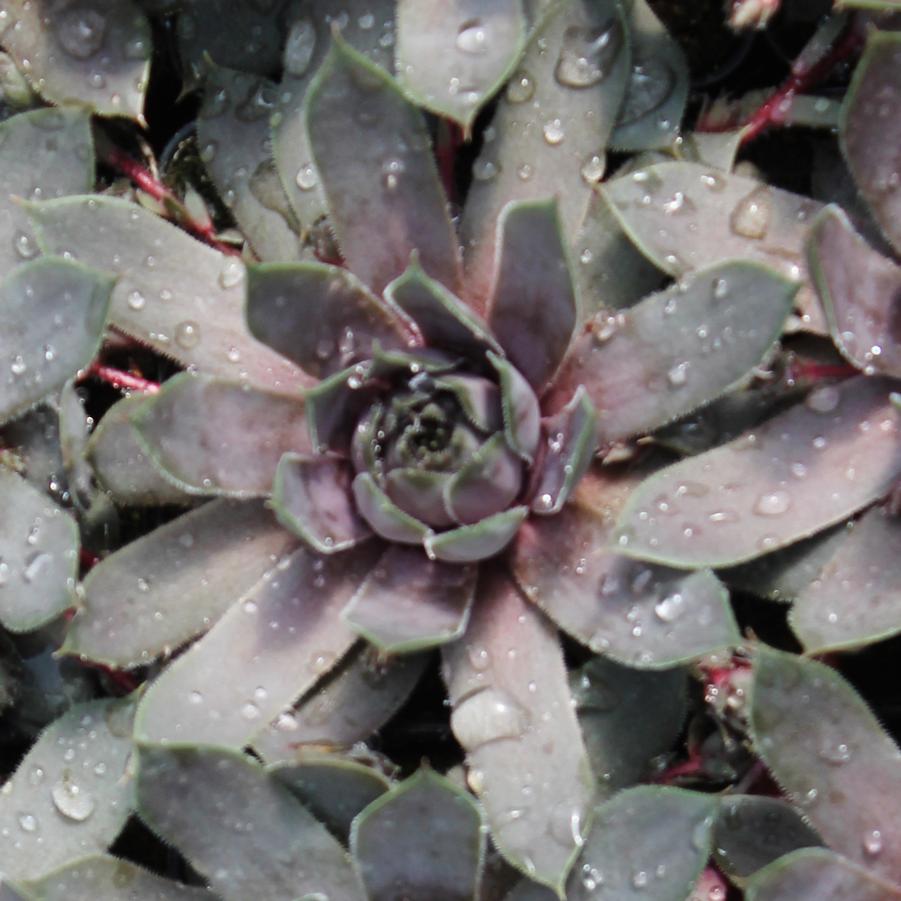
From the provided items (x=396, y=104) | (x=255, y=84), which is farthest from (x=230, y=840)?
(x=255, y=84)

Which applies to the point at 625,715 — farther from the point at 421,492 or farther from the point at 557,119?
the point at 557,119

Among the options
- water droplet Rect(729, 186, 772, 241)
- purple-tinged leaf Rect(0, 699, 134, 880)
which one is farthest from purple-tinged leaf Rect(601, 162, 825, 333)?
purple-tinged leaf Rect(0, 699, 134, 880)

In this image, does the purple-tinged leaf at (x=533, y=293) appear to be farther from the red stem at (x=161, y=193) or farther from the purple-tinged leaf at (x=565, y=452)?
the red stem at (x=161, y=193)

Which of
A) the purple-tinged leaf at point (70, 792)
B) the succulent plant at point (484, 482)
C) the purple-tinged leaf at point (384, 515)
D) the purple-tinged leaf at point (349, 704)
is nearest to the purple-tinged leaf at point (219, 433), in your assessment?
the succulent plant at point (484, 482)

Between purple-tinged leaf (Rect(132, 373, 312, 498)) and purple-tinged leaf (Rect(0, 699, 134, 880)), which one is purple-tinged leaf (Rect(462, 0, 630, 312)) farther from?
purple-tinged leaf (Rect(0, 699, 134, 880))

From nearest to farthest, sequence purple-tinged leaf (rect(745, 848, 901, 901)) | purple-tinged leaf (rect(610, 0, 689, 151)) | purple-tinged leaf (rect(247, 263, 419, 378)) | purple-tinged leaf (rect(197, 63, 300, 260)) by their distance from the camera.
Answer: purple-tinged leaf (rect(745, 848, 901, 901)), purple-tinged leaf (rect(247, 263, 419, 378)), purple-tinged leaf (rect(610, 0, 689, 151)), purple-tinged leaf (rect(197, 63, 300, 260))

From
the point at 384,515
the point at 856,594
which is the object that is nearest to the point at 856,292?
the point at 856,594
